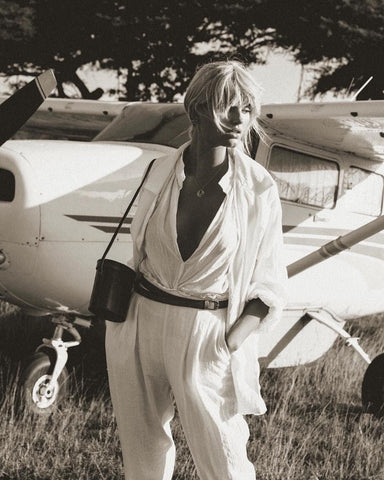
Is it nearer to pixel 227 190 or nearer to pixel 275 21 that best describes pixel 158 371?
pixel 227 190

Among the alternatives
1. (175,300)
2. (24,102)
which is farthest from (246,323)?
(24,102)

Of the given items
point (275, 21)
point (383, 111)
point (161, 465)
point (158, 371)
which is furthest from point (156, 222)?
point (275, 21)

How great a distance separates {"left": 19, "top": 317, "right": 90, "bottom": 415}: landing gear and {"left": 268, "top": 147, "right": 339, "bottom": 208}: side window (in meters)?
1.79

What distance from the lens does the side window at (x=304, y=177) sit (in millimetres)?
4859

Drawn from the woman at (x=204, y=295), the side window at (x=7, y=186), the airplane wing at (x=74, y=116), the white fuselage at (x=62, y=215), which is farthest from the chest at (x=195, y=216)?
the airplane wing at (x=74, y=116)

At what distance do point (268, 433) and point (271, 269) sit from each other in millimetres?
2190

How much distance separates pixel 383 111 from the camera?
4328 millimetres

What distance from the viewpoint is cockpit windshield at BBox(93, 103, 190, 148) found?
15.6 ft

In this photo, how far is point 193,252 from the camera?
2.11m

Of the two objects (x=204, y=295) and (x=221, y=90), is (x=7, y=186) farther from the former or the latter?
(x=221, y=90)

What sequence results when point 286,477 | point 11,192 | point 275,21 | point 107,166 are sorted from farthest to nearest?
→ 1. point 275,21
2. point 107,166
3. point 11,192
4. point 286,477

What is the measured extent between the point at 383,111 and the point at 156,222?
8.73 ft

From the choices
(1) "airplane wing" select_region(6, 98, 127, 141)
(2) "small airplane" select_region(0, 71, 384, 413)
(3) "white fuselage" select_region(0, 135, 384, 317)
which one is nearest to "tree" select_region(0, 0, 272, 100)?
(1) "airplane wing" select_region(6, 98, 127, 141)

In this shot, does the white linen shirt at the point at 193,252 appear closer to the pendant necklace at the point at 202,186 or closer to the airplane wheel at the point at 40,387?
the pendant necklace at the point at 202,186
